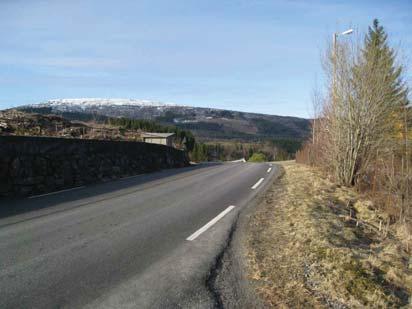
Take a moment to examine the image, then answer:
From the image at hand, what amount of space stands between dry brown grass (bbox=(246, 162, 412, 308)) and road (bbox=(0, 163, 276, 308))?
759mm

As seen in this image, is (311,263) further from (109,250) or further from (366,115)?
(366,115)

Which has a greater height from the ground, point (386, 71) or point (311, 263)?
point (386, 71)

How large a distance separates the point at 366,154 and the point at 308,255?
440 inches

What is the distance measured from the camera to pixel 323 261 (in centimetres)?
538

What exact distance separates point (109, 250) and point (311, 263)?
297cm

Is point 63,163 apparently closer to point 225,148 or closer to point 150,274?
point 150,274

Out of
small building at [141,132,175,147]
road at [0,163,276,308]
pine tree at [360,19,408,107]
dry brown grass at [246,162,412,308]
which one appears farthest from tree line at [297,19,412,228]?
small building at [141,132,175,147]

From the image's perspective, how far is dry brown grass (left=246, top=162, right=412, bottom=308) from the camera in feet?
14.0

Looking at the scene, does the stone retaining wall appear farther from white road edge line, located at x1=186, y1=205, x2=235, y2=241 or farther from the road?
white road edge line, located at x1=186, y1=205, x2=235, y2=241

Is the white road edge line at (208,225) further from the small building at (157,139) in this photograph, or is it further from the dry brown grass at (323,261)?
the small building at (157,139)

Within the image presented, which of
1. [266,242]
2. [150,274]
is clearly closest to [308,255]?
[266,242]

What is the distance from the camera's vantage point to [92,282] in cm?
429

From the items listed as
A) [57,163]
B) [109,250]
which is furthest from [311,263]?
[57,163]

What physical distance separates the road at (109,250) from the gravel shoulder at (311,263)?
377mm
